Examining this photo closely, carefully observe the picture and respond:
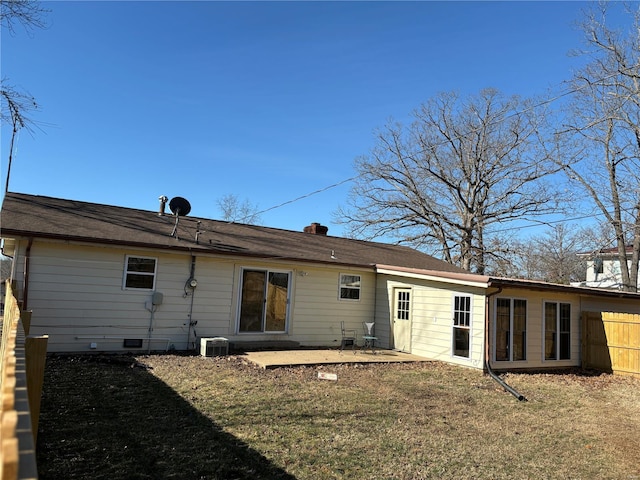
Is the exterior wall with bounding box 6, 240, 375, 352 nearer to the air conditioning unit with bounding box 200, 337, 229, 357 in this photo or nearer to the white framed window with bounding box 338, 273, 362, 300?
the white framed window with bounding box 338, 273, 362, 300

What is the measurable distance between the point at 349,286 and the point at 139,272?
6.23 meters

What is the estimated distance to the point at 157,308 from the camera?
1076 cm

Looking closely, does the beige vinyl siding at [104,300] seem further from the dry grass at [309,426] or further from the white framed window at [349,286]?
the white framed window at [349,286]

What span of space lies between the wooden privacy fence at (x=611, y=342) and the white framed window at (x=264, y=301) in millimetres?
8882

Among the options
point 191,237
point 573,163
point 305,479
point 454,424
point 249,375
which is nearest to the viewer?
point 305,479

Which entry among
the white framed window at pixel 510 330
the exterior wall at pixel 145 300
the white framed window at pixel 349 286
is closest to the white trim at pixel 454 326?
the white framed window at pixel 510 330

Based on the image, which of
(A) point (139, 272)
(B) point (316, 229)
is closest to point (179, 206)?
(A) point (139, 272)

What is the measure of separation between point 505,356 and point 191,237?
8951 millimetres

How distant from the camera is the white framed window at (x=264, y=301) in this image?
12.1 meters

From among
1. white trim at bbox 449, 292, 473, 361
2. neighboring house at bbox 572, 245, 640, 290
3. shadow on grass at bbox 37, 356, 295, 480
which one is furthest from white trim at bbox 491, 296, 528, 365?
neighboring house at bbox 572, 245, 640, 290

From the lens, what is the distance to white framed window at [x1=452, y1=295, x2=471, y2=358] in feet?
37.1

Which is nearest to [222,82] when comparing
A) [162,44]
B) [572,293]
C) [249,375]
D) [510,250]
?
[162,44]

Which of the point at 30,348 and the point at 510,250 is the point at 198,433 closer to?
the point at 30,348

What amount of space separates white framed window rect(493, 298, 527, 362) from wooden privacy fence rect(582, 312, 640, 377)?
2642 millimetres
